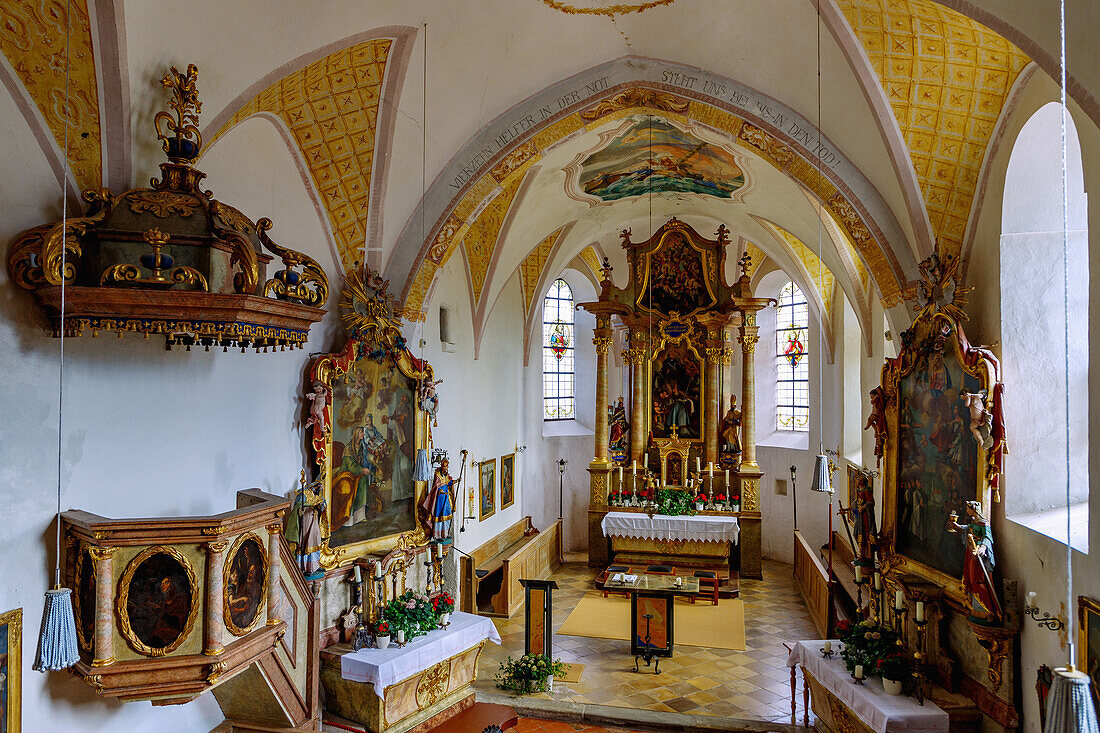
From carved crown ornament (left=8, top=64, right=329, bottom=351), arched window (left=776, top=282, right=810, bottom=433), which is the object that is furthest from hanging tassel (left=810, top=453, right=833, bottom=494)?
arched window (left=776, top=282, right=810, bottom=433)

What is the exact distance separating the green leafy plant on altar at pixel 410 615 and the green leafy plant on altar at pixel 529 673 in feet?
4.99

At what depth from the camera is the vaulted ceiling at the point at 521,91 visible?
17.9 feet

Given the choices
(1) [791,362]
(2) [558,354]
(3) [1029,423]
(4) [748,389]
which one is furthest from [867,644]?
(2) [558,354]

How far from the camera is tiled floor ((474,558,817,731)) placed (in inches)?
371

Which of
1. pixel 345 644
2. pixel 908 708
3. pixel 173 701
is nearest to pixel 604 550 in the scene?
pixel 345 644

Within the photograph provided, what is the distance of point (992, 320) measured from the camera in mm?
6973

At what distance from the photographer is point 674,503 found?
1628 centimetres

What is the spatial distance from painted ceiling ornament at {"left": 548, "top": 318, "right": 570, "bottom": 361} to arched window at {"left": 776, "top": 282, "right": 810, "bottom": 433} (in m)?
5.55

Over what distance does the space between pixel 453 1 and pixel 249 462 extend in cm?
519

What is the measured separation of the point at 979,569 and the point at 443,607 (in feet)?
19.3

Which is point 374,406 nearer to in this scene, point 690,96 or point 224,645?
point 224,645

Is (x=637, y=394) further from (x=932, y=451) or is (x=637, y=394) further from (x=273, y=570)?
(x=273, y=570)

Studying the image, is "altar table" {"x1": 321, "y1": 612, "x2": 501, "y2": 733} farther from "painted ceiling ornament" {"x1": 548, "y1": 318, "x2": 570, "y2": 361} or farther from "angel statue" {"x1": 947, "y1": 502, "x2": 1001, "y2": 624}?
"painted ceiling ornament" {"x1": 548, "y1": 318, "x2": 570, "y2": 361}

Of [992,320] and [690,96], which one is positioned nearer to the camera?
[992,320]
